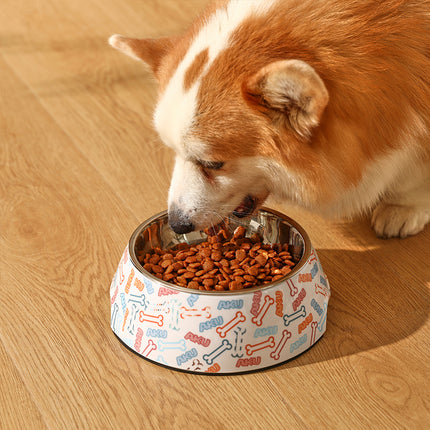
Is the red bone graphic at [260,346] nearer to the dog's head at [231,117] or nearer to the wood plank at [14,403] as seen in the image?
the dog's head at [231,117]

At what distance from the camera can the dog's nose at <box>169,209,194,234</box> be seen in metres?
1.41

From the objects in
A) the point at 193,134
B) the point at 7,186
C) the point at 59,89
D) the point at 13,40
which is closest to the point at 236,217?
the point at 193,134

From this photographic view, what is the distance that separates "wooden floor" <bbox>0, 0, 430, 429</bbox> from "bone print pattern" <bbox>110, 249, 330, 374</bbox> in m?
0.04

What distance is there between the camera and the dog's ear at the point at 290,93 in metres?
1.15

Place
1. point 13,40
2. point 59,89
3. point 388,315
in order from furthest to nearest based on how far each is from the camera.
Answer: point 13,40 → point 59,89 → point 388,315

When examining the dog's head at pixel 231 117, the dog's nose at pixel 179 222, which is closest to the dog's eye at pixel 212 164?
the dog's head at pixel 231 117

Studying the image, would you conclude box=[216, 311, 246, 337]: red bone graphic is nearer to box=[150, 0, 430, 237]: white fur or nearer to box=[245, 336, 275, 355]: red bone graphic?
box=[245, 336, 275, 355]: red bone graphic

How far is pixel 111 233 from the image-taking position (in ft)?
5.64

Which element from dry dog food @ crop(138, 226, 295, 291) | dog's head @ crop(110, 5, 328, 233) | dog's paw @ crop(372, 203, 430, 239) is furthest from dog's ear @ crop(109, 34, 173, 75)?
dog's paw @ crop(372, 203, 430, 239)

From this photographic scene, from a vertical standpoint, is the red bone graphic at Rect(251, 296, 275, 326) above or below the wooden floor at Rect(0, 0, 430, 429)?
above

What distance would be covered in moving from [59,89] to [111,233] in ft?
2.65

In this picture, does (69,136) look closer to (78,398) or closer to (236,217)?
(236,217)

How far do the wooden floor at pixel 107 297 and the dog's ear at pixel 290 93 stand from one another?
0.46 meters

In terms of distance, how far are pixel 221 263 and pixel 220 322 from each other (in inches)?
6.4
